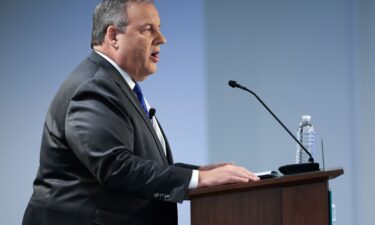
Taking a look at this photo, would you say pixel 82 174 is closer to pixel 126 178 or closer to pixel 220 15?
pixel 126 178

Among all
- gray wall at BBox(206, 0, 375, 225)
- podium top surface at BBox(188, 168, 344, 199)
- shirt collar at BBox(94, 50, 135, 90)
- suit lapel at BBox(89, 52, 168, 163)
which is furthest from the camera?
gray wall at BBox(206, 0, 375, 225)

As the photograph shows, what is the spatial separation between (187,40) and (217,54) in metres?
0.23

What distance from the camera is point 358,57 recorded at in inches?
157

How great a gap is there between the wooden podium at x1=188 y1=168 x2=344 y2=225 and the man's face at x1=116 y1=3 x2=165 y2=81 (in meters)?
0.61

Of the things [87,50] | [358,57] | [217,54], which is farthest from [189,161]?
[358,57]

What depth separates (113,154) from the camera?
62.7 inches

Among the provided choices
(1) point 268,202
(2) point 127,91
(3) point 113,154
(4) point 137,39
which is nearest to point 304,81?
(4) point 137,39

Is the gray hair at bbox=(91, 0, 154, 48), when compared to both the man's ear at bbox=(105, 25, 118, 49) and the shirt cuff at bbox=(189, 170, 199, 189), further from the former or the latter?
the shirt cuff at bbox=(189, 170, 199, 189)

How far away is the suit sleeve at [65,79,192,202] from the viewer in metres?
1.59

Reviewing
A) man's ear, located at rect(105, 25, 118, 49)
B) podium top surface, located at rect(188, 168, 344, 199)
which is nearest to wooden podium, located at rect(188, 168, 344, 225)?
podium top surface, located at rect(188, 168, 344, 199)

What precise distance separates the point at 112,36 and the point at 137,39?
0.28 feet

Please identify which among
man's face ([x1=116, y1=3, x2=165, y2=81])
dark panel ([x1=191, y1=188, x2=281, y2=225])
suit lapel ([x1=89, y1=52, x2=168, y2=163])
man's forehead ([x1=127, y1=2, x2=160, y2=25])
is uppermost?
man's forehead ([x1=127, y1=2, x2=160, y2=25])

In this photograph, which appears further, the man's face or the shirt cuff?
the man's face

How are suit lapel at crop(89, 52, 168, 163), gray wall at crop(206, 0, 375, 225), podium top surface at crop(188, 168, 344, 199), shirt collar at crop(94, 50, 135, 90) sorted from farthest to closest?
gray wall at crop(206, 0, 375, 225), shirt collar at crop(94, 50, 135, 90), suit lapel at crop(89, 52, 168, 163), podium top surface at crop(188, 168, 344, 199)
